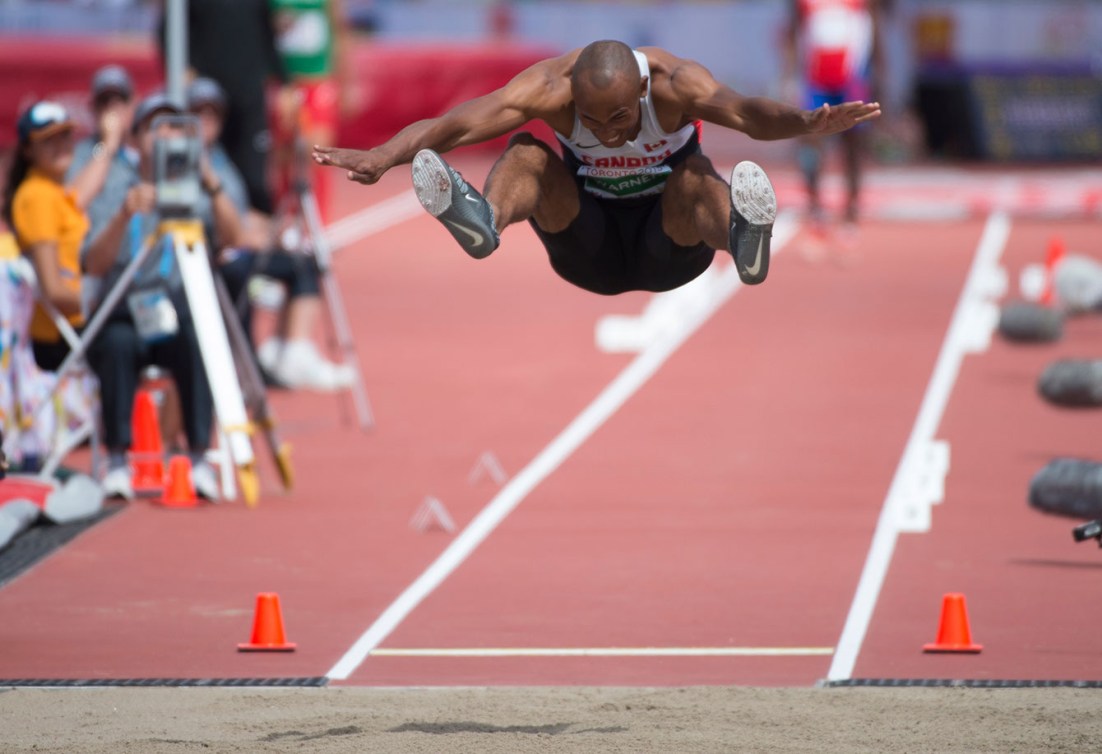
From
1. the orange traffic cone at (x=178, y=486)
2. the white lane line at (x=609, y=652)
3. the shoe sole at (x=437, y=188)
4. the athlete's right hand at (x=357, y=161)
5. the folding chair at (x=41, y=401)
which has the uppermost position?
the athlete's right hand at (x=357, y=161)

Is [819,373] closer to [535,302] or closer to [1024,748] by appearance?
[535,302]

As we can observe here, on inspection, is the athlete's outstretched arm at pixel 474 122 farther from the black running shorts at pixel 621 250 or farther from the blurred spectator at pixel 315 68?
the blurred spectator at pixel 315 68

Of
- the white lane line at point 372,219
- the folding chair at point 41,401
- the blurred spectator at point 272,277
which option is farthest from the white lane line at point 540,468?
the white lane line at point 372,219

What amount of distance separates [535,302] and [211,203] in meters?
6.22

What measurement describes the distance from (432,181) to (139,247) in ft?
12.6

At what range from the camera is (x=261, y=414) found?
9078mm

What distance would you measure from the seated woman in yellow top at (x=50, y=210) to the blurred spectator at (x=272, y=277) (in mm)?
694

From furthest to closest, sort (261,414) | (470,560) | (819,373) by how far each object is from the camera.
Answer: (819,373), (261,414), (470,560)

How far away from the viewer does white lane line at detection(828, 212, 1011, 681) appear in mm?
7270

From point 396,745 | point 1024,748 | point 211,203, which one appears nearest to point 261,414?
point 211,203

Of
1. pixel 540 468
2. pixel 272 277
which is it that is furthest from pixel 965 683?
pixel 272 277

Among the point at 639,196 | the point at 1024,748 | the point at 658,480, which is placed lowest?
the point at 1024,748

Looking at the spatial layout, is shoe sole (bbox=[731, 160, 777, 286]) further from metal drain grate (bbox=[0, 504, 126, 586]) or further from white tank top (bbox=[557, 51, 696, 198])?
metal drain grate (bbox=[0, 504, 126, 586])

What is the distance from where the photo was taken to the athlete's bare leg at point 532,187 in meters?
6.36
